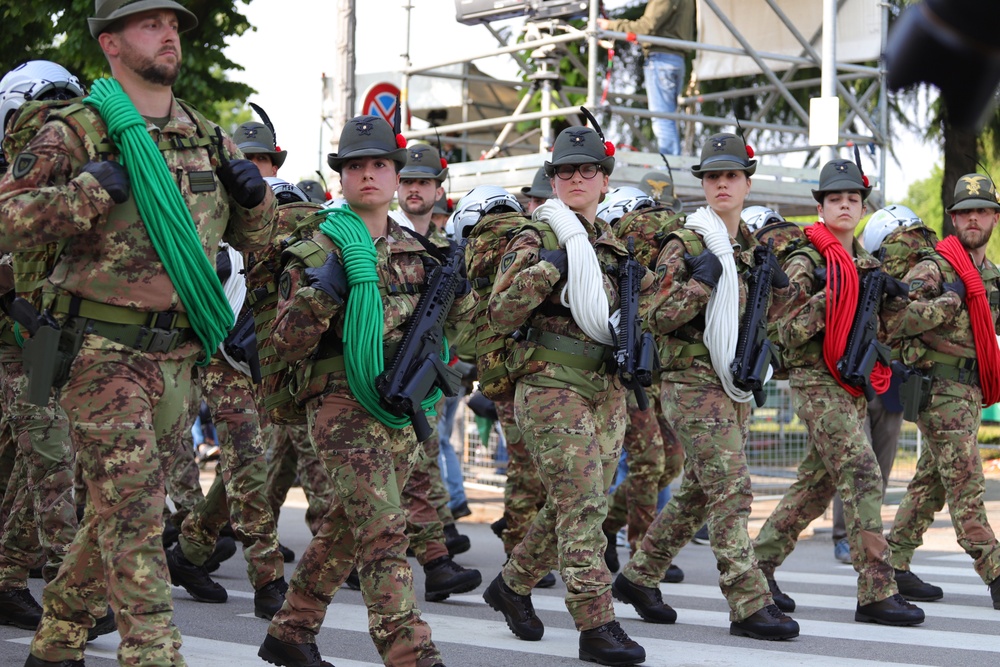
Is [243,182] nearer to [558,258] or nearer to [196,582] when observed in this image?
[558,258]

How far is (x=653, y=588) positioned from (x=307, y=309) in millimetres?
2865

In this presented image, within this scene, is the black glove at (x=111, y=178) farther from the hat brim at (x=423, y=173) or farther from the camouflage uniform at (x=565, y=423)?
the hat brim at (x=423, y=173)

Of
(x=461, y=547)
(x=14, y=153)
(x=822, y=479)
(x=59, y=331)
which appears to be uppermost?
(x=14, y=153)

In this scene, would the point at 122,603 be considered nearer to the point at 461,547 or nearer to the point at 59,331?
the point at 59,331

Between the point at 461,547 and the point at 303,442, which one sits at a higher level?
the point at 303,442

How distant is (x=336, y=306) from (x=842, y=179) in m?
3.78

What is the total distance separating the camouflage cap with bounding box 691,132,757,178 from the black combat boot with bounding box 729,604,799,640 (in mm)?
2297

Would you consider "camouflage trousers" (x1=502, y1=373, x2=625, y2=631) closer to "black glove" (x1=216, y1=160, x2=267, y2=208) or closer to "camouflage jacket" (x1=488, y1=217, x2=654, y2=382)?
"camouflage jacket" (x1=488, y1=217, x2=654, y2=382)

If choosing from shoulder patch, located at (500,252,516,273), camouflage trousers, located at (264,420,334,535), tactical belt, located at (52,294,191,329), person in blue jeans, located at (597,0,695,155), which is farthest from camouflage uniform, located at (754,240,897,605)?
person in blue jeans, located at (597,0,695,155)

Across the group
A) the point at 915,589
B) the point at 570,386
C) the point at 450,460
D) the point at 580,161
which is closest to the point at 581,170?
the point at 580,161

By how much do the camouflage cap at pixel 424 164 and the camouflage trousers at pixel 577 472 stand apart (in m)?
2.76

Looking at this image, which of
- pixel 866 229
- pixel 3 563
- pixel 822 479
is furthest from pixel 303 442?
pixel 866 229

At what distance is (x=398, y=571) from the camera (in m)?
5.07

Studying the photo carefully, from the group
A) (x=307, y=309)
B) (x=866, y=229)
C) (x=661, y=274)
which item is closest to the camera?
(x=307, y=309)
